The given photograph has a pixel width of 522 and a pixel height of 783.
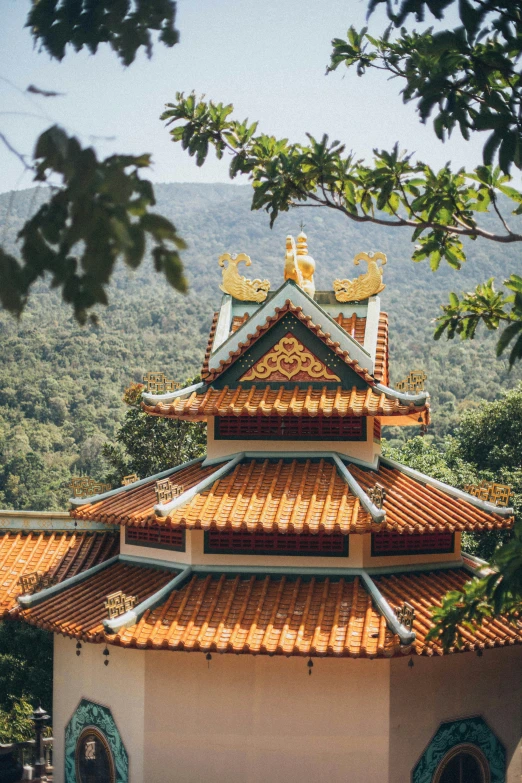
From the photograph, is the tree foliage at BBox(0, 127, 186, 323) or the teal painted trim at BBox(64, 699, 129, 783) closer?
the tree foliage at BBox(0, 127, 186, 323)

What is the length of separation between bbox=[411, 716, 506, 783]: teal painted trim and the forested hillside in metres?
13.1

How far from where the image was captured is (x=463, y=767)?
1236cm

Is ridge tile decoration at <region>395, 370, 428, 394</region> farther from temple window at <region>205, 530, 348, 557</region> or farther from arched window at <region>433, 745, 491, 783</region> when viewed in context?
arched window at <region>433, 745, 491, 783</region>

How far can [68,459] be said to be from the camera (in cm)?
5450

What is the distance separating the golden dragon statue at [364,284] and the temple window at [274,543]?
388cm

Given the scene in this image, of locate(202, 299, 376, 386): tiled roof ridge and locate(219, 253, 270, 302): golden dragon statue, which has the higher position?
locate(219, 253, 270, 302): golden dragon statue

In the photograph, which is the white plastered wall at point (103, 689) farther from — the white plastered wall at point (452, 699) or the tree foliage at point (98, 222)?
the tree foliage at point (98, 222)

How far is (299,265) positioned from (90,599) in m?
5.64

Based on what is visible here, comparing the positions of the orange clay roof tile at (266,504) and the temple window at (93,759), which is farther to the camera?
the temple window at (93,759)

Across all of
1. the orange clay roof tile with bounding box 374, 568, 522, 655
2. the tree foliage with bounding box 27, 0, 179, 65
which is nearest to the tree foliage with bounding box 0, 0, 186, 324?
the tree foliage with bounding box 27, 0, 179, 65

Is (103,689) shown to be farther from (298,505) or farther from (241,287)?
(241,287)

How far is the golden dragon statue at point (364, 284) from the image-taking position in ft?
46.8

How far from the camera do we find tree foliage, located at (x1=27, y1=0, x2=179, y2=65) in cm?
479

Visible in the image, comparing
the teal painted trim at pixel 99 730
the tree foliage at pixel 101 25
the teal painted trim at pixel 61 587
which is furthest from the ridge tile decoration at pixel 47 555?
the tree foliage at pixel 101 25
